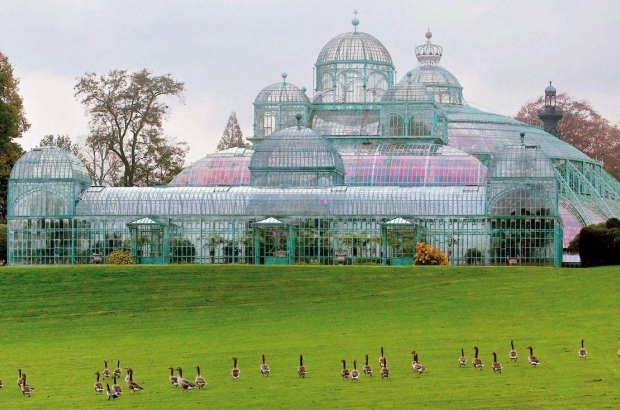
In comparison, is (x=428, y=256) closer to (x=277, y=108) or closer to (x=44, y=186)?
(x=44, y=186)

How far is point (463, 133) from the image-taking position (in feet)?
362

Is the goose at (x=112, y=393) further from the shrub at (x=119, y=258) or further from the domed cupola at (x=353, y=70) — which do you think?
the domed cupola at (x=353, y=70)

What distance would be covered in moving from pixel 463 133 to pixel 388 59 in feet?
30.2

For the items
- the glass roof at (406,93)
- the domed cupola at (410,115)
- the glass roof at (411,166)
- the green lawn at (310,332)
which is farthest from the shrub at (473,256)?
the glass roof at (406,93)

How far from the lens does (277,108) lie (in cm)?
10106

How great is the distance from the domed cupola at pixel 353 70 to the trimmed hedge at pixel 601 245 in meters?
32.5

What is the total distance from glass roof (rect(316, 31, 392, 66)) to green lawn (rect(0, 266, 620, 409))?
141ft

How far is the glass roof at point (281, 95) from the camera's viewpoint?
332ft

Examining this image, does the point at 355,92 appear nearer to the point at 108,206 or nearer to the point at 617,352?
the point at 108,206

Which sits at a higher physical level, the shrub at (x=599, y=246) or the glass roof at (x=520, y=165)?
the glass roof at (x=520, y=165)

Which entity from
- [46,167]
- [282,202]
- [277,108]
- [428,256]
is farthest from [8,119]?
[428,256]

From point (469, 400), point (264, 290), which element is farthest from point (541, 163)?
point (469, 400)

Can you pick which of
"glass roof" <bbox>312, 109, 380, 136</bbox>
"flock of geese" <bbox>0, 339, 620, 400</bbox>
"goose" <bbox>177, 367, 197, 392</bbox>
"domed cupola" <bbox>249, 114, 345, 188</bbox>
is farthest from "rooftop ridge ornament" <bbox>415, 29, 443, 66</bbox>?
"goose" <bbox>177, 367, 197, 392</bbox>

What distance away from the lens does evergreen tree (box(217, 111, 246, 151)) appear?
450 ft
